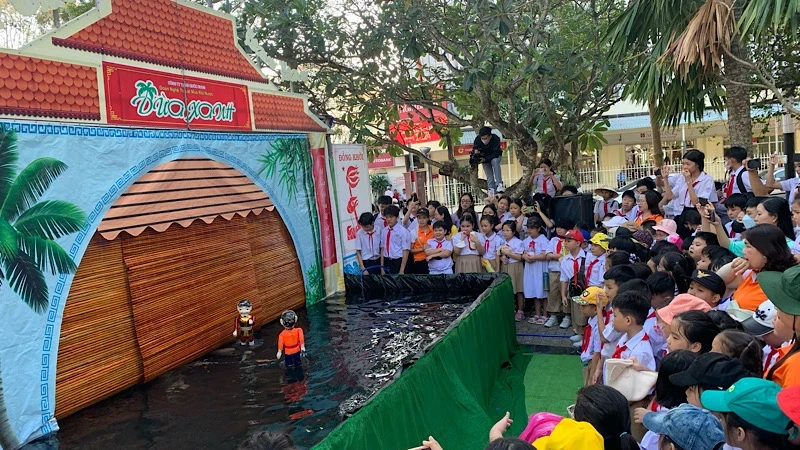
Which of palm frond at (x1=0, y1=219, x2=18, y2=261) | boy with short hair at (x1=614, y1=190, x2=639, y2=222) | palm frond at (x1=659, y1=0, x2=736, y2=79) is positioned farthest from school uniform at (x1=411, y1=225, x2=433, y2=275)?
palm frond at (x1=0, y1=219, x2=18, y2=261)

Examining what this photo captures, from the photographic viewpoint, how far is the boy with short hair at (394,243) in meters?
8.84

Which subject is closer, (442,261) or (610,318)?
(610,318)

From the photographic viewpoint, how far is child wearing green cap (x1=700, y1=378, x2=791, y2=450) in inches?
82.8

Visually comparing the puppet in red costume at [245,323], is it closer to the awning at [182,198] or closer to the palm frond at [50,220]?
the awning at [182,198]

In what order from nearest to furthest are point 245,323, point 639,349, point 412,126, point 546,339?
point 639,349
point 245,323
point 546,339
point 412,126

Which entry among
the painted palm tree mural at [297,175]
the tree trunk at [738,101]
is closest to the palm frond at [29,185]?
the painted palm tree mural at [297,175]

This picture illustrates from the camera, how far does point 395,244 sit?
29.8ft

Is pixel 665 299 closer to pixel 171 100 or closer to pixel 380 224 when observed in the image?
pixel 171 100

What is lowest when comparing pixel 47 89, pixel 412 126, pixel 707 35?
pixel 47 89

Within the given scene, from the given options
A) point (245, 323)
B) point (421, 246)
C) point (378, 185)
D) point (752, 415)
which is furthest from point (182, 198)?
point (378, 185)

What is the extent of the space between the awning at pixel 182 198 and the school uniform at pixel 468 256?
2932 millimetres

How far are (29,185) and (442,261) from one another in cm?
555

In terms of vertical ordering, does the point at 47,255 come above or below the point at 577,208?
above

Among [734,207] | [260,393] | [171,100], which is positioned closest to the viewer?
[260,393]
